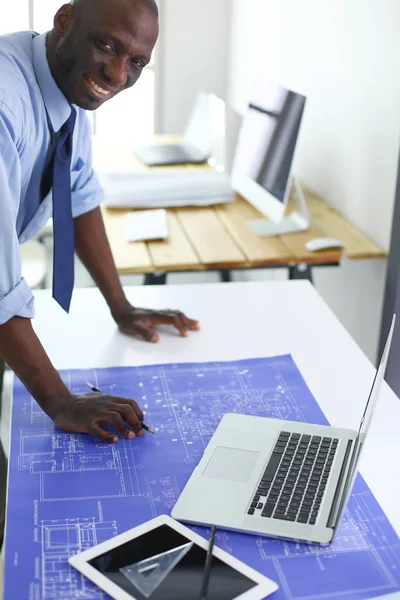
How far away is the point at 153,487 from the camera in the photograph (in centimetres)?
126

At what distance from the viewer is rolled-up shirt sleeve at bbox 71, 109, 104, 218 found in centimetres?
176

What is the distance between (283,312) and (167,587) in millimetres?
975

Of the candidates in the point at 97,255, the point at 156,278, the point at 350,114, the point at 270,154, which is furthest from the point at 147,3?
the point at 350,114

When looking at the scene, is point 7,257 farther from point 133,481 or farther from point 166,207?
point 166,207

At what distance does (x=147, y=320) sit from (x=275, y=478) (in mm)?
626

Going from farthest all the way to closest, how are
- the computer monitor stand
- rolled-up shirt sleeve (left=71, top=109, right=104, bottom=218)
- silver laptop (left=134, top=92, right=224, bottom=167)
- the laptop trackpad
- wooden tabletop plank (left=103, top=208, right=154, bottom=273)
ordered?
silver laptop (left=134, top=92, right=224, bottom=167) < the computer monitor stand < wooden tabletop plank (left=103, top=208, right=154, bottom=273) < rolled-up shirt sleeve (left=71, top=109, right=104, bottom=218) < the laptop trackpad

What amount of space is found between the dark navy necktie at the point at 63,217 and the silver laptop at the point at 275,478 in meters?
0.47

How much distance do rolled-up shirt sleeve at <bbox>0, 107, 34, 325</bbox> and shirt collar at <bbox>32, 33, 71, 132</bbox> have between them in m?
0.15

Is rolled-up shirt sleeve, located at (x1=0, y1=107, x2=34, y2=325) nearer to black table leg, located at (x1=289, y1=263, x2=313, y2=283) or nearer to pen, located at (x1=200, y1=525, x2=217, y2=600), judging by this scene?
pen, located at (x1=200, y1=525, x2=217, y2=600)

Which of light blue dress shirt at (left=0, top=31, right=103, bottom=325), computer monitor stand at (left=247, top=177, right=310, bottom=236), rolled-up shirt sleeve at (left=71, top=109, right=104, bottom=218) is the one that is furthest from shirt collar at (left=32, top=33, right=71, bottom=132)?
computer monitor stand at (left=247, top=177, right=310, bottom=236)

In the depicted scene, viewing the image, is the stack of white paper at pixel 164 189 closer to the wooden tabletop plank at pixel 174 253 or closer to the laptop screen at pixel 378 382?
the wooden tabletop plank at pixel 174 253

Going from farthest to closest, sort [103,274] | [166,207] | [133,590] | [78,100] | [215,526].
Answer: [166,207] < [103,274] < [78,100] < [215,526] < [133,590]

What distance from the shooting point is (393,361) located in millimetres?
2070

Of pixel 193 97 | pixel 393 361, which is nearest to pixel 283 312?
pixel 393 361
